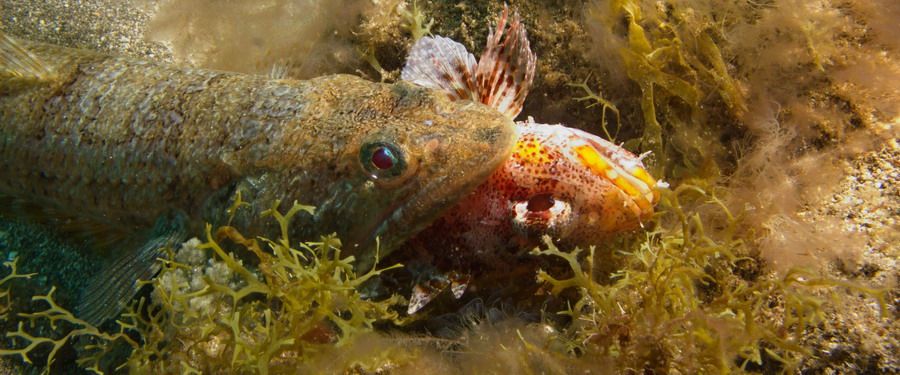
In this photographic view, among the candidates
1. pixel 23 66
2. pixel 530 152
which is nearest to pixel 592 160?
pixel 530 152

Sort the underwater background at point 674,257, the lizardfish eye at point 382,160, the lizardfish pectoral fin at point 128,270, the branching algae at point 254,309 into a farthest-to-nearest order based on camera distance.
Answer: the lizardfish pectoral fin at point 128,270 < the lizardfish eye at point 382,160 < the branching algae at point 254,309 < the underwater background at point 674,257

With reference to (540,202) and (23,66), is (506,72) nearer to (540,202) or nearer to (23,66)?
(540,202)

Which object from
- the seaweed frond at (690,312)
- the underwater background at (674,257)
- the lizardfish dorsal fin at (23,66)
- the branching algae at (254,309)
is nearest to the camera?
the seaweed frond at (690,312)

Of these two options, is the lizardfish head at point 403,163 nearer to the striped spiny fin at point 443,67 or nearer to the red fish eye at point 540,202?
the red fish eye at point 540,202

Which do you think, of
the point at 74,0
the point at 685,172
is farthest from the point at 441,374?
the point at 74,0

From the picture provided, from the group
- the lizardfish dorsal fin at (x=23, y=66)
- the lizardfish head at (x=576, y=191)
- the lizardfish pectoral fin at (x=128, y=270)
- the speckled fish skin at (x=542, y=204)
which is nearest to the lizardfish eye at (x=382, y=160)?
the speckled fish skin at (x=542, y=204)
